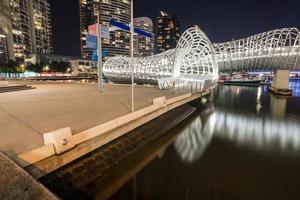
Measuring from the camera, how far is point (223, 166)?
7.59m

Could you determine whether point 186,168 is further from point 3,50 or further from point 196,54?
point 3,50

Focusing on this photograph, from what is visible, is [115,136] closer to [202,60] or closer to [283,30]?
[202,60]

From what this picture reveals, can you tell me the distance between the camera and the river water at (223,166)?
583 centimetres

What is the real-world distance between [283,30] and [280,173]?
1587 inches

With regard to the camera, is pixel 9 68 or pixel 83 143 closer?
pixel 83 143

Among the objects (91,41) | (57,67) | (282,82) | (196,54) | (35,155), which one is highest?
(196,54)

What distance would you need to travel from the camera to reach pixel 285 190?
604 centimetres

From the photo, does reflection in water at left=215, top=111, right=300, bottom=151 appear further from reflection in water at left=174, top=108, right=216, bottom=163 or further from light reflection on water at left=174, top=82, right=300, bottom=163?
reflection in water at left=174, top=108, right=216, bottom=163

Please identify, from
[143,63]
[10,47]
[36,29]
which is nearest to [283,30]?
[143,63]

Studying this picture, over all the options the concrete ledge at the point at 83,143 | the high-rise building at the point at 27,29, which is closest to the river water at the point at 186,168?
the concrete ledge at the point at 83,143

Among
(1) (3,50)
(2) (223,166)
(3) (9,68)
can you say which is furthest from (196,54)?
(1) (3,50)

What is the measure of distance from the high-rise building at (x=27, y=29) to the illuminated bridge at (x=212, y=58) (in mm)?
62488

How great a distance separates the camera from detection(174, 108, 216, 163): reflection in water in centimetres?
886

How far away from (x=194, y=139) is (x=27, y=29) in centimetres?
12346
